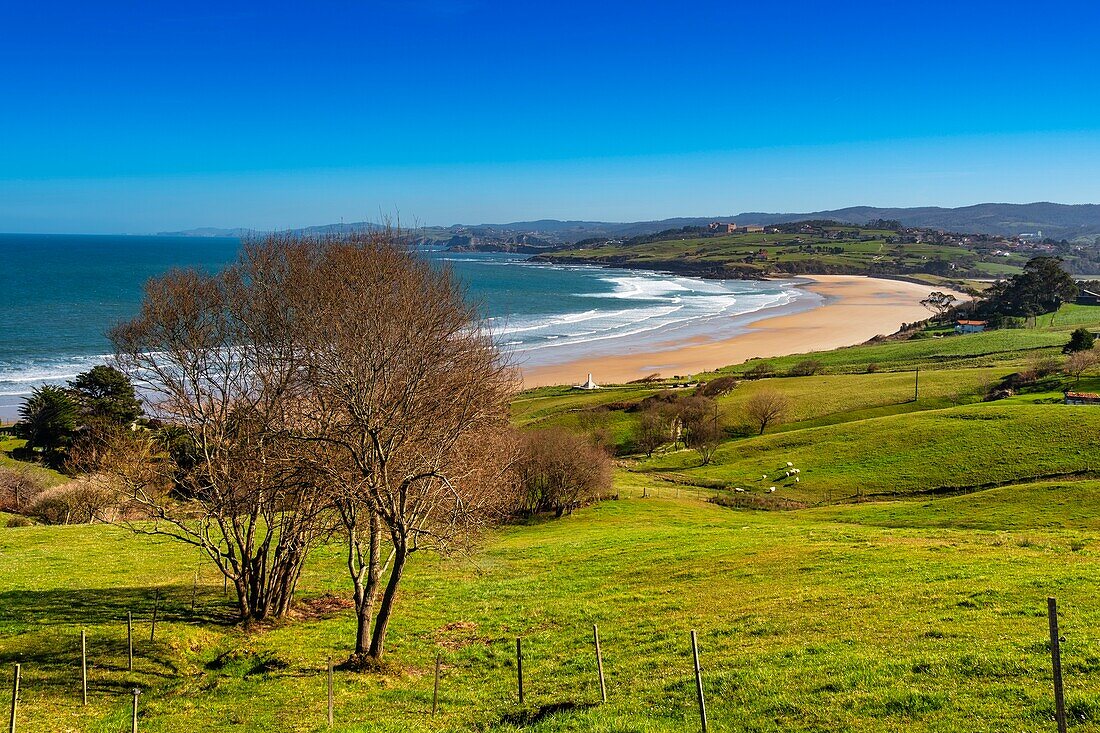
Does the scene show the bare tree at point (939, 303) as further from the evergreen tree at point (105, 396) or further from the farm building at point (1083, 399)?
the evergreen tree at point (105, 396)

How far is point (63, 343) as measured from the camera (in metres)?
81.3

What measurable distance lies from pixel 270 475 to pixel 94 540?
1630cm

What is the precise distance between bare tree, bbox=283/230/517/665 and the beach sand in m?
56.4

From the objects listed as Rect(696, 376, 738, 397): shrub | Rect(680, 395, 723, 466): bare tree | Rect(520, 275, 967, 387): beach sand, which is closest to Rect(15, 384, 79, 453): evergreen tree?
Rect(520, 275, 967, 387): beach sand

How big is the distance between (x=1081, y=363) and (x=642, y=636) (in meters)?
57.7

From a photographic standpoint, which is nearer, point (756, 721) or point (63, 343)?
point (756, 721)

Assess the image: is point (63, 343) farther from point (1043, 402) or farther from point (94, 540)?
point (1043, 402)

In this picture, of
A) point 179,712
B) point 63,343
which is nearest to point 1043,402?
point 179,712

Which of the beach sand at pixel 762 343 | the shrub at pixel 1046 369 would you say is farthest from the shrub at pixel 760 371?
the shrub at pixel 1046 369

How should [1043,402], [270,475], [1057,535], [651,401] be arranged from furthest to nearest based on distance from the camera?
[651,401] → [1043,402] → [1057,535] → [270,475]

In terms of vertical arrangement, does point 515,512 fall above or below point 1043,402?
below

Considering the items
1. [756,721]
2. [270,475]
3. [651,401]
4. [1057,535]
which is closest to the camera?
[756,721]

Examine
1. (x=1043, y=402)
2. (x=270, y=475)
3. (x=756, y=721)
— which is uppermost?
(x=270, y=475)

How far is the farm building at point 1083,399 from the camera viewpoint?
47344 millimetres
